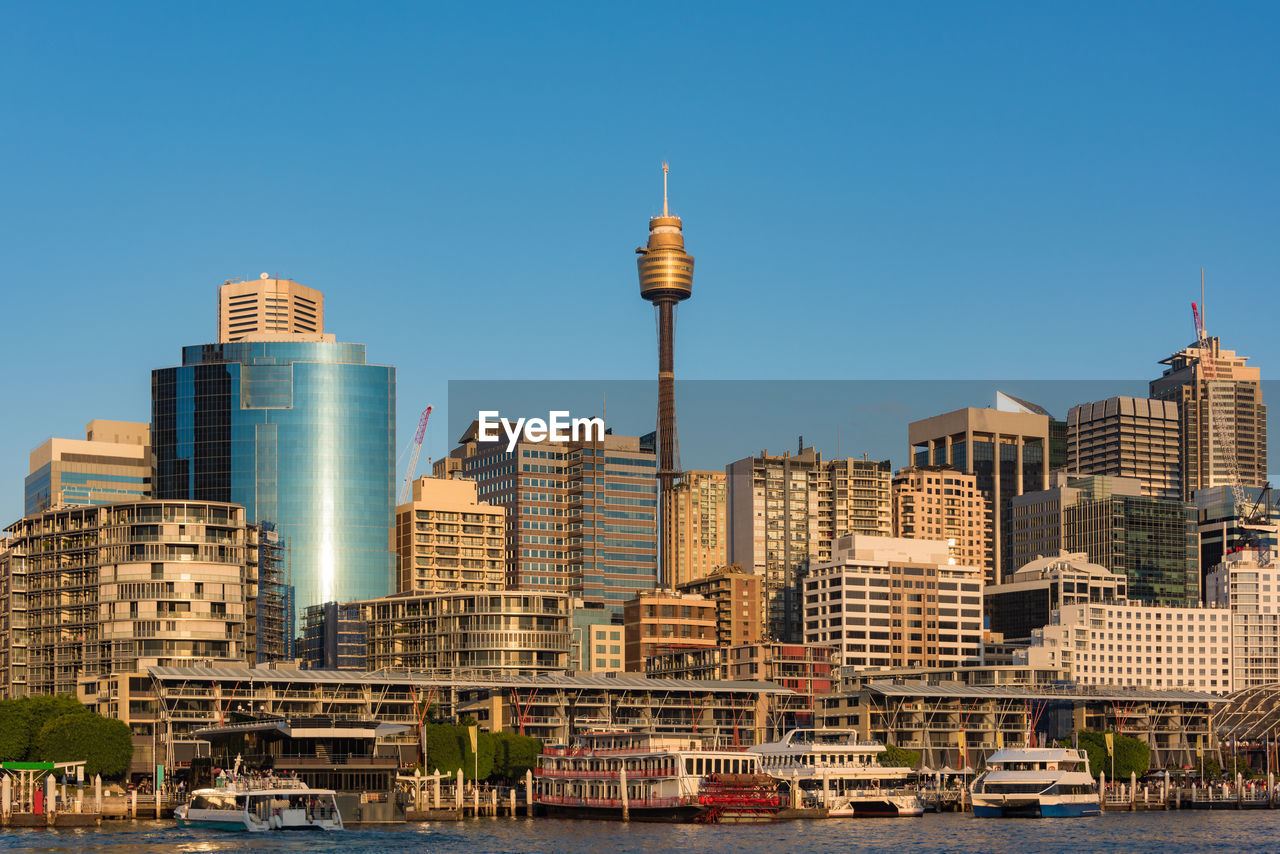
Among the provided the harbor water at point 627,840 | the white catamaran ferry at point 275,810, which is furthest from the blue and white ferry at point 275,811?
the harbor water at point 627,840

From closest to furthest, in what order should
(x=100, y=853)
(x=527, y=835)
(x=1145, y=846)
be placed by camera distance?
(x=100, y=853), (x=1145, y=846), (x=527, y=835)

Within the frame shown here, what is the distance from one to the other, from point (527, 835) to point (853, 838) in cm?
3228

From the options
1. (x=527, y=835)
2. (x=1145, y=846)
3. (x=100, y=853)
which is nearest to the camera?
(x=100, y=853)

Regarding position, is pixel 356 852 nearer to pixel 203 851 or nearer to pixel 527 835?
pixel 203 851

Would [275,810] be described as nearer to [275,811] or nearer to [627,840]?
[275,811]

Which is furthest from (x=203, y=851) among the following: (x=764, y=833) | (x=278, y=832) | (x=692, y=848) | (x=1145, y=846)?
(x=1145, y=846)

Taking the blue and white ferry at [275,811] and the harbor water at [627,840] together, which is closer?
the harbor water at [627,840]

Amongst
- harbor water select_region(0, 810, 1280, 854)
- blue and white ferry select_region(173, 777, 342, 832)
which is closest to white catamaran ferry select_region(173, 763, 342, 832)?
blue and white ferry select_region(173, 777, 342, 832)

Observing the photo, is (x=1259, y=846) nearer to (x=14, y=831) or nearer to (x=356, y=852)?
(x=356, y=852)

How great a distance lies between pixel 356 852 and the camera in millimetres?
166500

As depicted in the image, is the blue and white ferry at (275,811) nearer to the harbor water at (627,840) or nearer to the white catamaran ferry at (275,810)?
the white catamaran ferry at (275,810)

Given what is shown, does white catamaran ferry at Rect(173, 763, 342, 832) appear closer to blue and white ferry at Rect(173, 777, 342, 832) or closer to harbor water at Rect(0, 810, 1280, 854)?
blue and white ferry at Rect(173, 777, 342, 832)

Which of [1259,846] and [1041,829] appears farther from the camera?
[1041,829]

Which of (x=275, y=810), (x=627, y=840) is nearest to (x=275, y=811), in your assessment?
(x=275, y=810)
